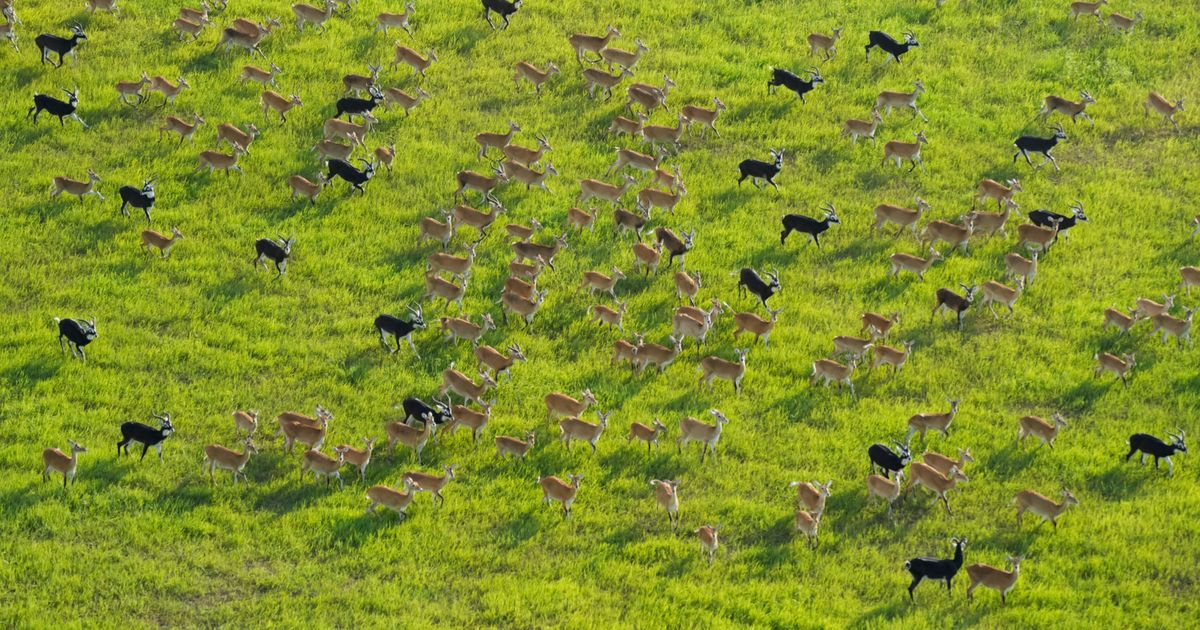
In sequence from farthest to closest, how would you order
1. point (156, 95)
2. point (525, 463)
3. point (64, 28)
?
point (64, 28) < point (156, 95) < point (525, 463)

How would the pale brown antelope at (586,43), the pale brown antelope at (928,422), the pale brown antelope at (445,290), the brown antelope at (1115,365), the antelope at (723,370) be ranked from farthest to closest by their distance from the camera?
the pale brown antelope at (586,43), the pale brown antelope at (445,290), the brown antelope at (1115,365), the antelope at (723,370), the pale brown antelope at (928,422)

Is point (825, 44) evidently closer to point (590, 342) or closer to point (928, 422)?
point (590, 342)

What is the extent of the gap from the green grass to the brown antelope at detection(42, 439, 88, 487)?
0.22 meters

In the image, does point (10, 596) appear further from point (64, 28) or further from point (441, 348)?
point (64, 28)

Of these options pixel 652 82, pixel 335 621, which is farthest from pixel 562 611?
pixel 652 82

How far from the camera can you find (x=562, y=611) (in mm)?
20750

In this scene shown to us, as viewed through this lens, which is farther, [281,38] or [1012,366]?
[281,38]

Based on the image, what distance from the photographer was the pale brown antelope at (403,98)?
108ft

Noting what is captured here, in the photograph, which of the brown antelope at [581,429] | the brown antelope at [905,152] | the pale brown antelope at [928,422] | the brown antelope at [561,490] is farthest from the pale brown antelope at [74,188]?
the pale brown antelope at [928,422]

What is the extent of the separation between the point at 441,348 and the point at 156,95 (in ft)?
35.3

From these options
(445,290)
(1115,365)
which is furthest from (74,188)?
(1115,365)

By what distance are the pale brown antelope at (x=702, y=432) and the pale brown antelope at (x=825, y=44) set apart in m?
14.2

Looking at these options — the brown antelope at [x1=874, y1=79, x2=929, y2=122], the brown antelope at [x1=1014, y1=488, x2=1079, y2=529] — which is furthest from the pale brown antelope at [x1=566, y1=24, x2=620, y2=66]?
the brown antelope at [x1=1014, y1=488, x2=1079, y2=529]

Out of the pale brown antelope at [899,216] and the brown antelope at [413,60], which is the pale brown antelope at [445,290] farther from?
the brown antelope at [413,60]
